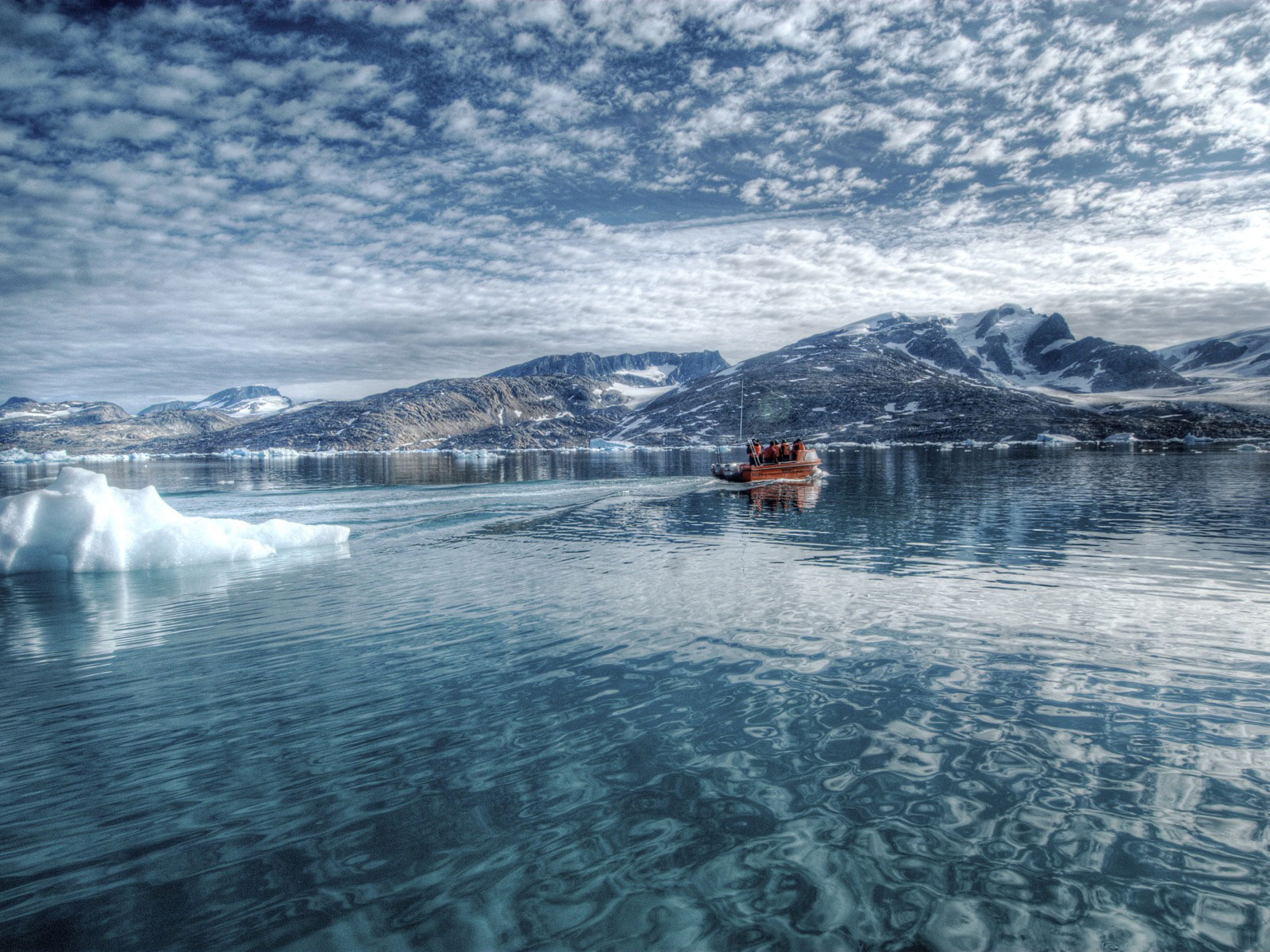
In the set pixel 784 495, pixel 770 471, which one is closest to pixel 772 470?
pixel 770 471

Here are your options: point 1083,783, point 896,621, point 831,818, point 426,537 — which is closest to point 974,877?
point 831,818

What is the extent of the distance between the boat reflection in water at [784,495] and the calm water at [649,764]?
22.1 m

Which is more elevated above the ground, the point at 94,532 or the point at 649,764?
the point at 94,532

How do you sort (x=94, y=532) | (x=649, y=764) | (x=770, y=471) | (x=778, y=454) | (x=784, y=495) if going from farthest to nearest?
(x=778, y=454)
(x=770, y=471)
(x=784, y=495)
(x=94, y=532)
(x=649, y=764)

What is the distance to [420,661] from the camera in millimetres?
13289

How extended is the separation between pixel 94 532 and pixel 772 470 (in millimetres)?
54102

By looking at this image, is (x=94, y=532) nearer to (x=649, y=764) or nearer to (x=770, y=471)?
(x=649, y=764)

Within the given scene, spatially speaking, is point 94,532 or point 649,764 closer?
point 649,764

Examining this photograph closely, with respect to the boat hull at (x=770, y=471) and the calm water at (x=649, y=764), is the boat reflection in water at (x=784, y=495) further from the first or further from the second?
the calm water at (x=649, y=764)

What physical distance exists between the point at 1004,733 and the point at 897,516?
93.3ft

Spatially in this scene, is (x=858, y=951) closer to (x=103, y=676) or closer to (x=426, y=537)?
(x=103, y=676)

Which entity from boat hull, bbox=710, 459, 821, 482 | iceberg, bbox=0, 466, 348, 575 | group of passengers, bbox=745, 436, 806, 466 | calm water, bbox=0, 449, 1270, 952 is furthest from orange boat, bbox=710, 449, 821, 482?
iceberg, bbox=0, 466, 348, 575

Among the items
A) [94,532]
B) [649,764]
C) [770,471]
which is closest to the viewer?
[649,764]

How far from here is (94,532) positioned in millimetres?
23625
